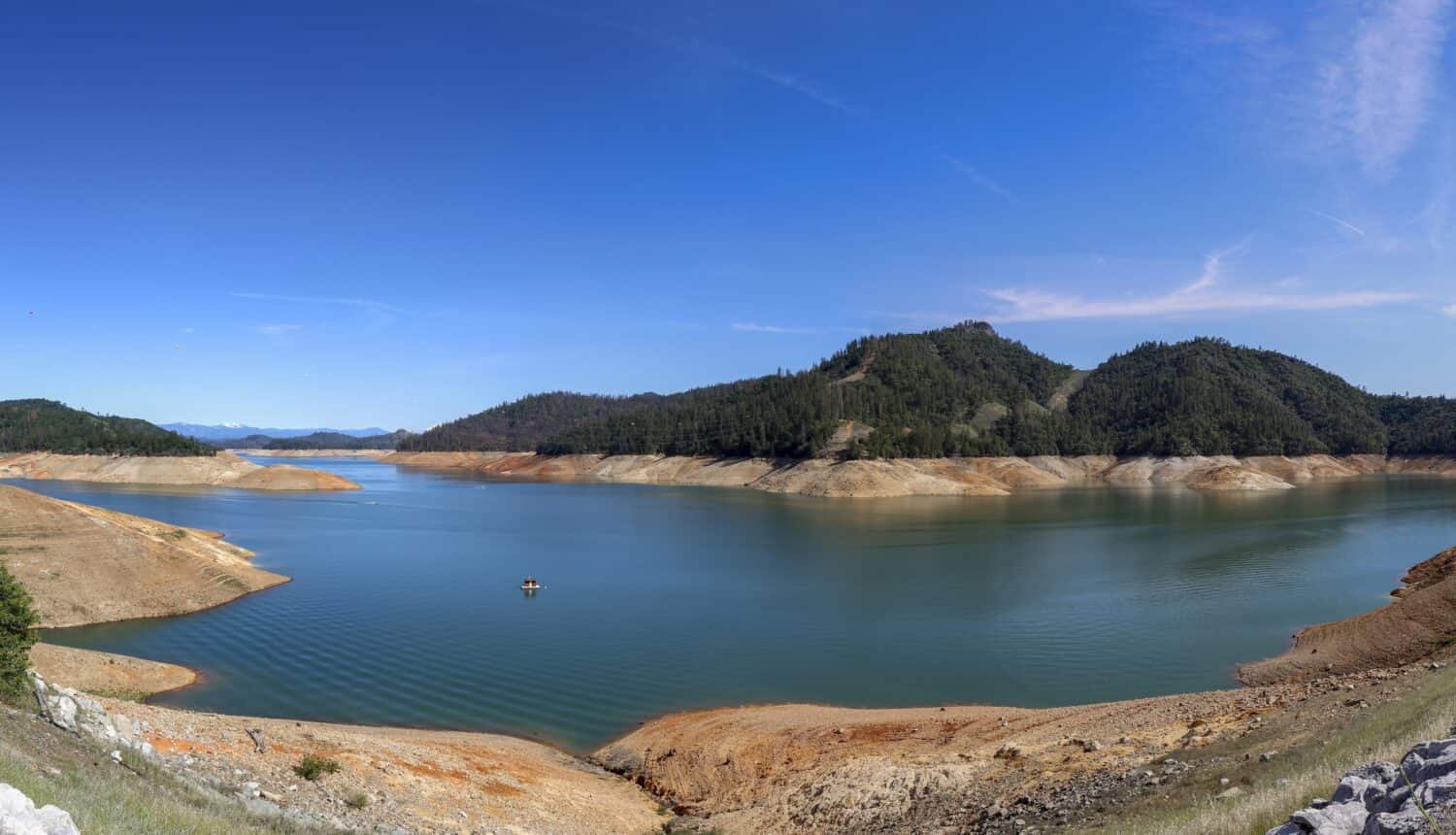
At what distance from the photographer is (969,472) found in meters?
134

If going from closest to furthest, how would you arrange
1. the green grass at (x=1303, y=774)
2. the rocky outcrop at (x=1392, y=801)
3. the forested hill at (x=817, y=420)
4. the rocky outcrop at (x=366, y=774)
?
1. the rocky outcrop at (x=1392, y=801)
2. the green grass at (x=1303, y=774)
3. the rocky outcrop at (x=366, y=774)
4. the forested hill at (x=817, y=420)

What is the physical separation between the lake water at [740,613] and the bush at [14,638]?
693cm

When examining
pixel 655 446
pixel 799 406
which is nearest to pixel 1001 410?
pixel 799 406

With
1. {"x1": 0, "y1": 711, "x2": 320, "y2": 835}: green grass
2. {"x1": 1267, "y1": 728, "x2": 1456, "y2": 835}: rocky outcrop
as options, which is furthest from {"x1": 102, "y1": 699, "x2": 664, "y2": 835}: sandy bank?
{"x1": 1267, "y1": 728, "x2": 1456, "y2": 835}: rocky outcrop

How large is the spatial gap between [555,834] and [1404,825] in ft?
47.1

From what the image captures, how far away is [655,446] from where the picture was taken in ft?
548

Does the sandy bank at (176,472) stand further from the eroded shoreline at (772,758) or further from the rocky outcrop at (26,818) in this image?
the rocky outcrop at (26,818)

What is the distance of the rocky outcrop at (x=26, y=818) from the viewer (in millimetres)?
5387

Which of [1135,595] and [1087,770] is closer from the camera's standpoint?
[1087,770]

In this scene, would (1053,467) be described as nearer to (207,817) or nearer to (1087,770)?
(1087,770)

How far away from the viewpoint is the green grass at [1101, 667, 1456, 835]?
29.6 ft

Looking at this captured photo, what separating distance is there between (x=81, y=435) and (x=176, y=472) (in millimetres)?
37054

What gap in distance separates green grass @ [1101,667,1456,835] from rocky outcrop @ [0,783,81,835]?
11.1 meters

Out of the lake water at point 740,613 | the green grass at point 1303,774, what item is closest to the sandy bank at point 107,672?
the lake water at point 740,613
